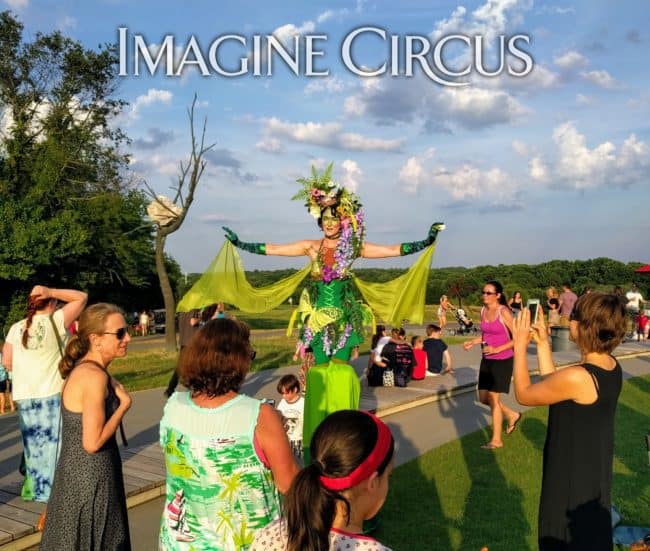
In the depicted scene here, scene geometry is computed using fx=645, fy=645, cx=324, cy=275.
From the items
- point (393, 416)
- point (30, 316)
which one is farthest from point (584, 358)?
point (393, 416)

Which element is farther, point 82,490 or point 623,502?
point 623,502

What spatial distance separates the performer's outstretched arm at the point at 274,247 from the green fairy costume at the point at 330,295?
0.4 inches

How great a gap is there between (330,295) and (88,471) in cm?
365

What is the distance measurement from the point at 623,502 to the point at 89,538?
4.68m

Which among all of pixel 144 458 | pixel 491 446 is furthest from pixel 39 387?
pixel 491 446

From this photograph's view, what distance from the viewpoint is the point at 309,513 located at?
1.74 meters

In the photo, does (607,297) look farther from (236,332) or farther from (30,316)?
(30,316)

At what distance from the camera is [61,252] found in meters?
27.4

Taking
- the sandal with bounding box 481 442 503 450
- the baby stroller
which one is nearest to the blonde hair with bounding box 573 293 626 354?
the sandal with bounding box 481 442 503 450

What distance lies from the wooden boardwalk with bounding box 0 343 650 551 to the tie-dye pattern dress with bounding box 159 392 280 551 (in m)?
2.87

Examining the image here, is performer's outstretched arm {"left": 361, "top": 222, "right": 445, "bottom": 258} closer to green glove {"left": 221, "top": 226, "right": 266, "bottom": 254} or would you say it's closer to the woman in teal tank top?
the woman in teal tank top

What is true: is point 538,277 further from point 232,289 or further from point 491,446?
point 232,289

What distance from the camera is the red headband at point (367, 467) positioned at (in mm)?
1831

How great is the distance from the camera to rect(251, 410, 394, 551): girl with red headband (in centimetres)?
175
